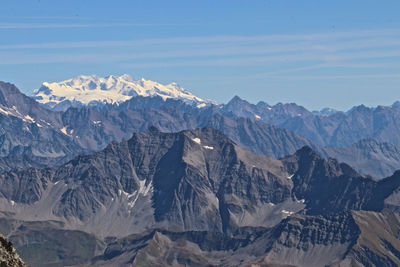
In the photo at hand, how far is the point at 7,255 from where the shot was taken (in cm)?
3712

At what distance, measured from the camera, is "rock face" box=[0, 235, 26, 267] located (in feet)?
121

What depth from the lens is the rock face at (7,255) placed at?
1447 inches

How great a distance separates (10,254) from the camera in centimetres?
3731
